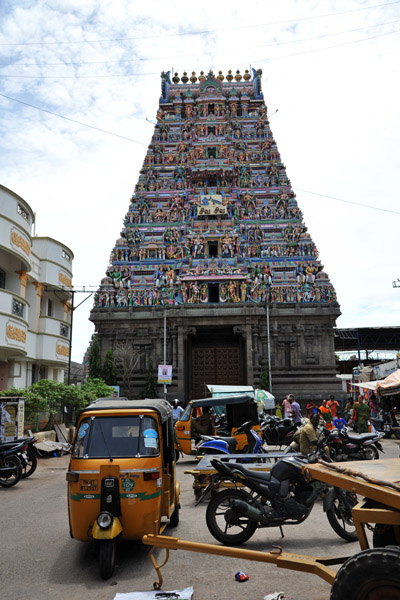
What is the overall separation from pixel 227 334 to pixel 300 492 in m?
26.3

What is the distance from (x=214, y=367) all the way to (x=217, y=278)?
5918mm

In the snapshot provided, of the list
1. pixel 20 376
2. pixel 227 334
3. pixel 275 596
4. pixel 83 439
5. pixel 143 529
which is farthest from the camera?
pixel 227 334

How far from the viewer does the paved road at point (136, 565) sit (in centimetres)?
508

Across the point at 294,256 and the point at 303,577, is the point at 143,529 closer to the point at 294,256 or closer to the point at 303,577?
the point at 303,577

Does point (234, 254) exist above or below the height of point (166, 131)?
below

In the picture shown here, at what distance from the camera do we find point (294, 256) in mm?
33781

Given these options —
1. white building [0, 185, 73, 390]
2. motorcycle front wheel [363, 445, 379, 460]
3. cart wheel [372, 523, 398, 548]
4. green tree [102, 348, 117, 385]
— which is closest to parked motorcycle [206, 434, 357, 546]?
cart wheel [372, 523, 398, 548]

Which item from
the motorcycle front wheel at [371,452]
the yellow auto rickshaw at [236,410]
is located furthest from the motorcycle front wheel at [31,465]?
the motorcycle front wheel at [371,452]

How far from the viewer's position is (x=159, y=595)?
15.8 feet

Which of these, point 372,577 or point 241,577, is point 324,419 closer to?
point 241,577

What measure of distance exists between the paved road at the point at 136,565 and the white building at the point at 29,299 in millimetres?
11861

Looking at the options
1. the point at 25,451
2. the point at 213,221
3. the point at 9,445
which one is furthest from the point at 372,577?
the point at 213,221

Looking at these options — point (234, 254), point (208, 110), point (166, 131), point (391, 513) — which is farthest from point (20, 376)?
point (208, 110)

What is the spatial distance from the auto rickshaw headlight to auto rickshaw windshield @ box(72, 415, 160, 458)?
30.2 inches
